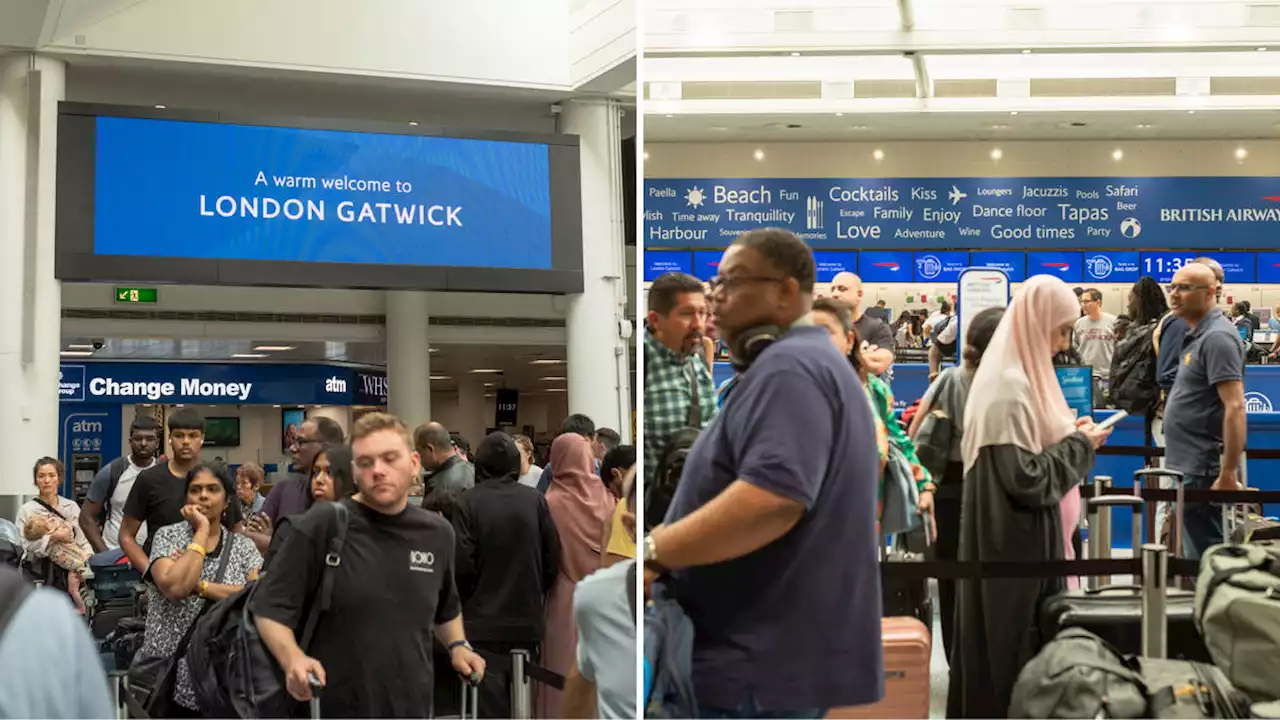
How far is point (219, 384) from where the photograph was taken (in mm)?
1824

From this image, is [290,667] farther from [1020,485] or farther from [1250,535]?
[1250,535]

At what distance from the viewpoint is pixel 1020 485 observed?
101 inches

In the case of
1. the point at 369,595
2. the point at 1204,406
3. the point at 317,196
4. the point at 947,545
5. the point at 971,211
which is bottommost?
the point at 947,545

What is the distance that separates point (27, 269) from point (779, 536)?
117 centimetres

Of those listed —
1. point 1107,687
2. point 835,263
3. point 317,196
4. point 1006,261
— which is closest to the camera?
point 317,196

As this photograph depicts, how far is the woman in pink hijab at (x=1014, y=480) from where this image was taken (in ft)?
8.39

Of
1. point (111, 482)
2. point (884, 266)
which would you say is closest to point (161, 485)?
point (111, 482)

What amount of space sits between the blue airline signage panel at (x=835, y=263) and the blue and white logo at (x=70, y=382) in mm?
1072

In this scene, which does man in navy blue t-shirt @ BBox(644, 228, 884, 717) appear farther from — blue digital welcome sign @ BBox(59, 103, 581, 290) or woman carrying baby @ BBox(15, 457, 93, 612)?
woman carrying baby @ BBox(15, 457, 93, 612)

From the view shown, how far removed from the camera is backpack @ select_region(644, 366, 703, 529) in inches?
69.7

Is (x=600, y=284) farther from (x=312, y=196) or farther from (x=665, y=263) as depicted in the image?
(x=312, y=196)

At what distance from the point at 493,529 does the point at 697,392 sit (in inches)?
19.7

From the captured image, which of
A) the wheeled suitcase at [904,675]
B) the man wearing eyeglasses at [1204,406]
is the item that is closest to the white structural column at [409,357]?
the wheeled suitcase at [904,675]

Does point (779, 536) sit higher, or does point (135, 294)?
point (135, 294)
